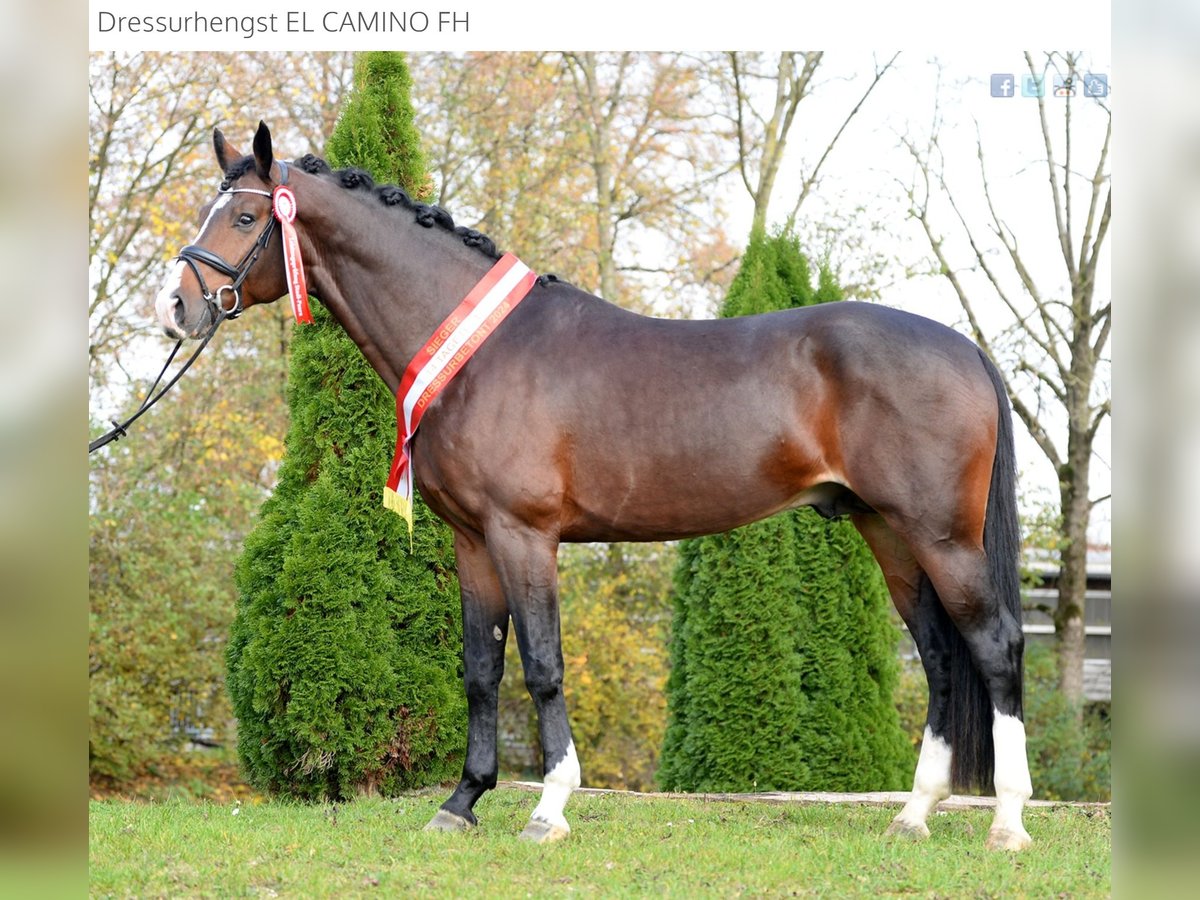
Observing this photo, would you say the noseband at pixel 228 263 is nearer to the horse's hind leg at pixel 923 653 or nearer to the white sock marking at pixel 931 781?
the horse's hind leg at pixel 923 653

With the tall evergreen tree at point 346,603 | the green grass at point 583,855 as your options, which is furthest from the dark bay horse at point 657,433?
the tall evergreen tree at point 346,603

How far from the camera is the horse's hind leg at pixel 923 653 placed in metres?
4.75

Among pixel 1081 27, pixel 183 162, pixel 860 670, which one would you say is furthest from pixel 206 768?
pixel 1081 27

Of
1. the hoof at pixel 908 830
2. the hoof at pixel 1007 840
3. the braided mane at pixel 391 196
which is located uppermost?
the braided mane at pixel 391 196

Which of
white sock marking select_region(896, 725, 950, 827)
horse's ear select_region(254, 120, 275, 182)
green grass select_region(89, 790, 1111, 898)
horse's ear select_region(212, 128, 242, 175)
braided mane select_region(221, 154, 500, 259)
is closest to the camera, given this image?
green grass select_region(89, 790, 1111, 898)

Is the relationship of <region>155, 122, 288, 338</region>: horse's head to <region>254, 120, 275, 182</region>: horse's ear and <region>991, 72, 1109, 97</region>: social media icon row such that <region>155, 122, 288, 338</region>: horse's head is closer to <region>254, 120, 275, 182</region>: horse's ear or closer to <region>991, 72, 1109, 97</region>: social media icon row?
<region>254, 120, 275, 182</region>: horse's ear

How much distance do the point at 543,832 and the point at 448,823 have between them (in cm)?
46

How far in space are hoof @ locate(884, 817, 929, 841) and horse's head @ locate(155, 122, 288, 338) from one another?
3424mm

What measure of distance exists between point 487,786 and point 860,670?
9.73 ft

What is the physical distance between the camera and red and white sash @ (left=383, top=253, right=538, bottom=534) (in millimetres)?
4660

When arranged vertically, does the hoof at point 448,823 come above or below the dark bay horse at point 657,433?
below

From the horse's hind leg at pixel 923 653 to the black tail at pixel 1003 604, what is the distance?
54 millimetres

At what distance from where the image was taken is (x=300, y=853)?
424 cm

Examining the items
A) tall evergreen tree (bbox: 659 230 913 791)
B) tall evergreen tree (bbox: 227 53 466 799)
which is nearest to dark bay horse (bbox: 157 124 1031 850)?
tall evergreen tree (bbox: 227 53 466 799)
